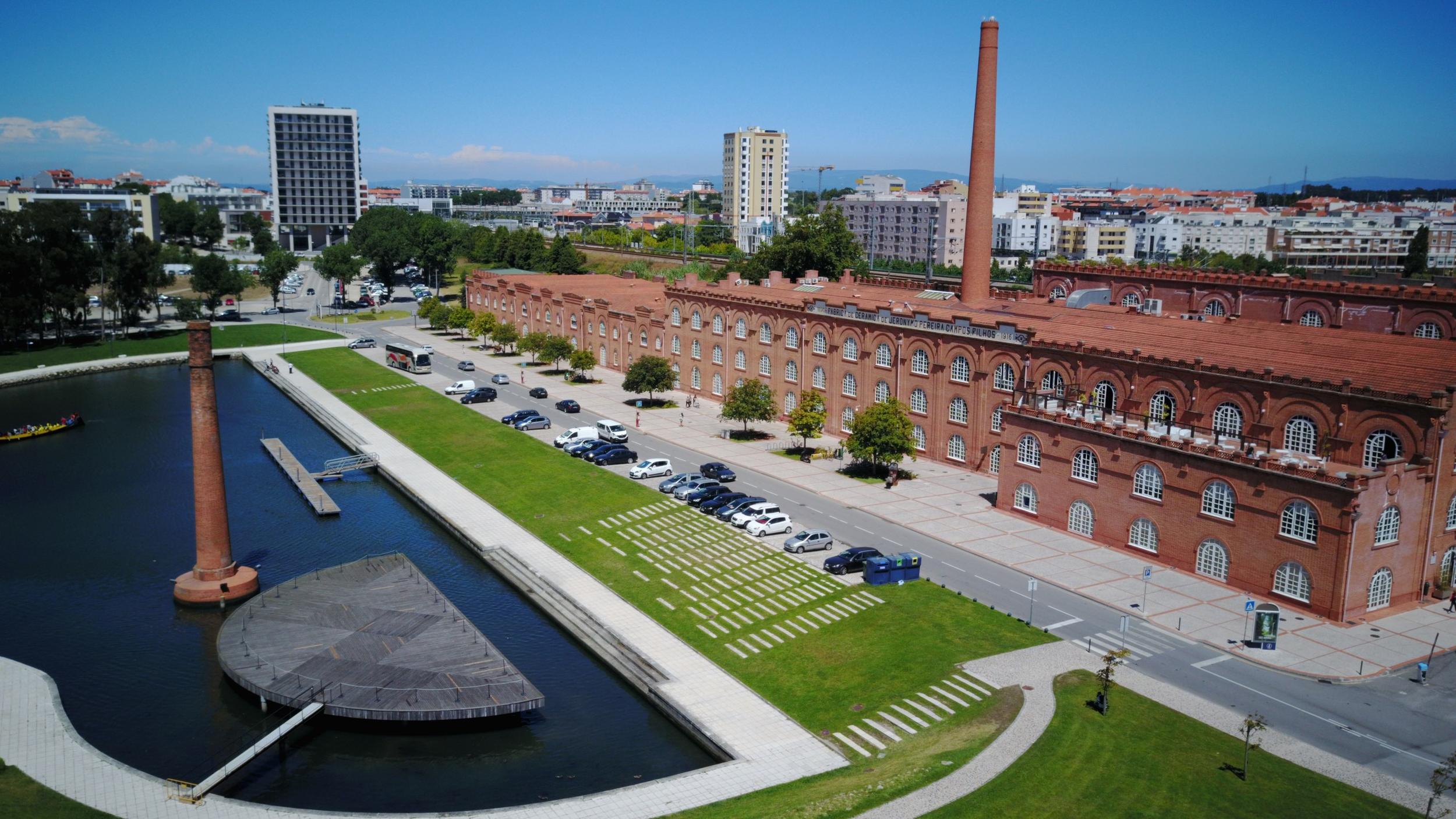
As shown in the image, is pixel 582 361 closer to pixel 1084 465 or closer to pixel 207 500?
pixel 207 500

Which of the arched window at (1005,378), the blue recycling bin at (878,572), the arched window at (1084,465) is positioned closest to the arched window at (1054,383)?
the arched window at (1005,378)

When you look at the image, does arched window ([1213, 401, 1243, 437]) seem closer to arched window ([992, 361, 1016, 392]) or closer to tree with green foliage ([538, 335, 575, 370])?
arched window ([992, 361, 1016, 392])

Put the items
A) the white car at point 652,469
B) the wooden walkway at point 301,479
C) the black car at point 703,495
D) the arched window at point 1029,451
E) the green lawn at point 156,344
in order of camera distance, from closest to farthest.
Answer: the arched window at point 1029,451 < the black car at point 703,495 < the wooden walkway at point 301,479 < the white car at point 652,469 < the green lawn at point 156,344

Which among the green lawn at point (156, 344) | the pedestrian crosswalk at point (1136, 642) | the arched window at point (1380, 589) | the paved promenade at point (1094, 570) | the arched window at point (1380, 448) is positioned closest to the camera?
the pedestrian crosswalk at point (1136, 642)

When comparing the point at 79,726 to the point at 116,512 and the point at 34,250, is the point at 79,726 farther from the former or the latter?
the point at 34,250

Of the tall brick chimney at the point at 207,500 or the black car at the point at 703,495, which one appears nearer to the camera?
the tall brick chimney at the point at 207,500

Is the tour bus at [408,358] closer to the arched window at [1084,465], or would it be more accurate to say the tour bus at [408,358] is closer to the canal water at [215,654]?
the canal water at [215,654]

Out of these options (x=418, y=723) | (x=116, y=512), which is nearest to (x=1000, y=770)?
(x=418, y=723)
